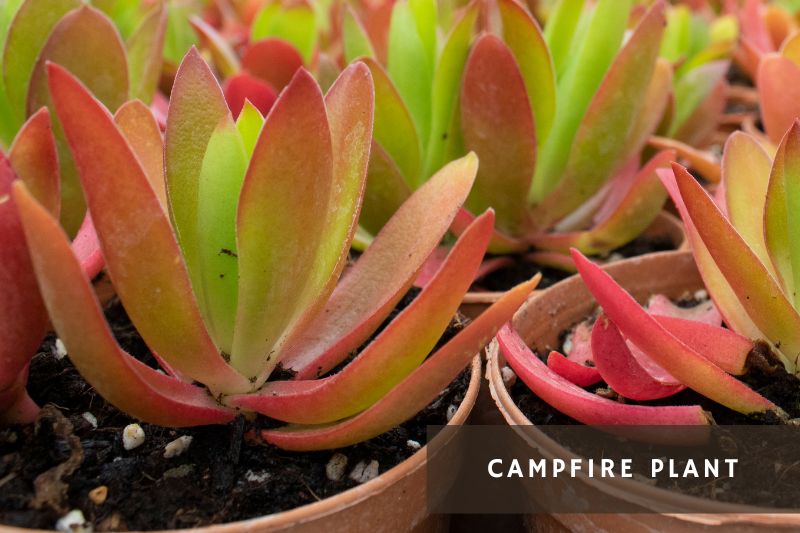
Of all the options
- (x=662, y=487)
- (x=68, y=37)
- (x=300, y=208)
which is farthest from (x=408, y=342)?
(x=68, y=37)

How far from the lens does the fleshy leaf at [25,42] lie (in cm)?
99

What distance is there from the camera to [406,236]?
2.57ft

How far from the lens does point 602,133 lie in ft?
3.52

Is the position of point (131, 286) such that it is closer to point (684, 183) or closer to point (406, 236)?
point (406, 236)

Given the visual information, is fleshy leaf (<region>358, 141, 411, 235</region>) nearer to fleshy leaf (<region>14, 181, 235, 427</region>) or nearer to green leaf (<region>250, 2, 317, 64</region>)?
fleshy leaf (<region>14, 181, 235, 427</region>)

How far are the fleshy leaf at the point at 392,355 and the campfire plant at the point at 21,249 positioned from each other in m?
0.17

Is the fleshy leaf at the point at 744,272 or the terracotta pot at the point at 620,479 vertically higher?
the fleshy leaf at the point at 744,272

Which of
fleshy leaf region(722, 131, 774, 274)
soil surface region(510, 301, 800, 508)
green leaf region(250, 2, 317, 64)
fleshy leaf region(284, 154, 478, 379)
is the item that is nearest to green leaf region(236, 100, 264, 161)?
fleshy leaf region(284, 154, 478, 379)

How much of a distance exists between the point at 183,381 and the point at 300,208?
0.19m

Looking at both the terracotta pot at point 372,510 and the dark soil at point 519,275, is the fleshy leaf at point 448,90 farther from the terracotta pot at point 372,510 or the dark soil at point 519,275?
the terracotta pot at point 372,510

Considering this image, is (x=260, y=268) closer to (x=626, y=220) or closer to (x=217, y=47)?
(x=626, y=220)

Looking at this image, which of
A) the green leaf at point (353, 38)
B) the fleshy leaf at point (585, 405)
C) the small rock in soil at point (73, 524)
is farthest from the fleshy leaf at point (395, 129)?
the small rock in soil at point (73, 524)

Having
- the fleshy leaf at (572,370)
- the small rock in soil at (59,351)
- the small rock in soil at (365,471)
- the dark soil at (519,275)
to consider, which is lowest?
the dark soil at (519,275)

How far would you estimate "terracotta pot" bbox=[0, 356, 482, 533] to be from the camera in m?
0.62
